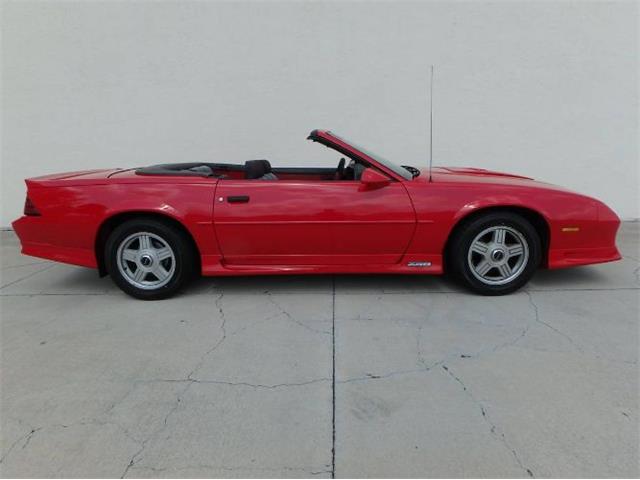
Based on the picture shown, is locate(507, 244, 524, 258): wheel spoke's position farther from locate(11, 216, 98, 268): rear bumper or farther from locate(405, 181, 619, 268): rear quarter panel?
locate(11, 216, 98, 268): rear bumper

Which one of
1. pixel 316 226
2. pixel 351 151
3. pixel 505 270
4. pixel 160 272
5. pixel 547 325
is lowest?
pixel 547 325

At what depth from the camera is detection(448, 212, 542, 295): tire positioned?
297 cm

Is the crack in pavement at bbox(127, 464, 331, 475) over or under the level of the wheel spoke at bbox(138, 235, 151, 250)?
under

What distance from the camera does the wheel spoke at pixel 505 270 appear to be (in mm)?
3047

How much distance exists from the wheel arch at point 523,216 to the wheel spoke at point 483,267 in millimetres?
254

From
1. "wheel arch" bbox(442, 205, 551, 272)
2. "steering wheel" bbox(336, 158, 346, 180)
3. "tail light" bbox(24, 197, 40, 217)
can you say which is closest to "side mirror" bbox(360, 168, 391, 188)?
"steering wheel" bbox(336, 158, 346, 180)

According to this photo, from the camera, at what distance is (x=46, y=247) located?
3.10 meters

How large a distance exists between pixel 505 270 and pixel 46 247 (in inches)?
146

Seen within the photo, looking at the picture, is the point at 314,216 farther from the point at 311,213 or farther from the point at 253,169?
the point at 253,169

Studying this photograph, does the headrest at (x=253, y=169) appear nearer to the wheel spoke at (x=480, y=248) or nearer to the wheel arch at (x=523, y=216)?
the wheel arch at (x=523, y=216)

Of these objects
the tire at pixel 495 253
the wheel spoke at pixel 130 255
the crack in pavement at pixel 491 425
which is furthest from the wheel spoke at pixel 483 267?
the wheel spoke at pixel 130 255

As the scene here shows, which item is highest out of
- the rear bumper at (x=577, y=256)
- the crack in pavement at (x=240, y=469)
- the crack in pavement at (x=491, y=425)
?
the rear bumper at (x=577, y=256)

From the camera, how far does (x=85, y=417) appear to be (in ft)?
5.81

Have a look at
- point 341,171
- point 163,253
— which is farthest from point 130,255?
point 341,171
